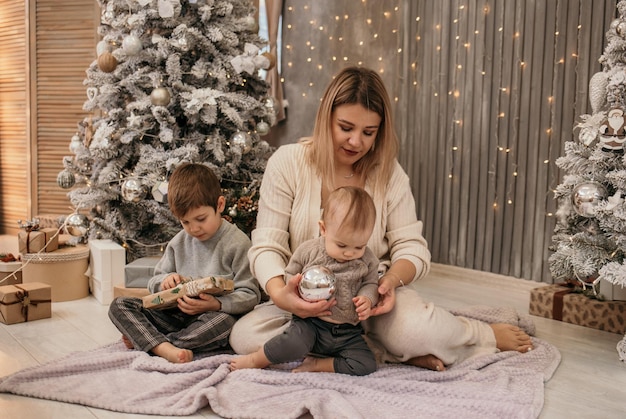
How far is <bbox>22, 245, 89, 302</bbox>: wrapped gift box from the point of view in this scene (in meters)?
2.71

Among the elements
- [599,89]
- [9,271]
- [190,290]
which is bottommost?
[9,271]

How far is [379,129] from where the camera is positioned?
2061 mm

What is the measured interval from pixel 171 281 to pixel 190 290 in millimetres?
108

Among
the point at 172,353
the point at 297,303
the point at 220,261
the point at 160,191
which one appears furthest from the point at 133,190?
the point at 297,303

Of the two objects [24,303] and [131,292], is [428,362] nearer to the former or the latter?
[131,292]

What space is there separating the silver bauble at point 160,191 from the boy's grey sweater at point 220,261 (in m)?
0.62

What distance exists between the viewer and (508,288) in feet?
10.7

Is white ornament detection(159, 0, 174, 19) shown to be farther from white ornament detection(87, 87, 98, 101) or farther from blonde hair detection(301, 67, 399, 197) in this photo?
blonde hair detection(301, 67, 399, 197)

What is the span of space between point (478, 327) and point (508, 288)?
48.3 inches

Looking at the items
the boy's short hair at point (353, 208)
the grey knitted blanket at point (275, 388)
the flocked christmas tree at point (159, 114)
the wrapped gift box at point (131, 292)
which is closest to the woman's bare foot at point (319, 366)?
the grey knitted blanket at point (275, 388)

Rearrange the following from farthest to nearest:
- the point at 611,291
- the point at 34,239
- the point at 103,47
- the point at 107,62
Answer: the point at 103,47
the point at 107,62
the point at 34,239
the point at 611,291

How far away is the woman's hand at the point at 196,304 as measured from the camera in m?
1.98

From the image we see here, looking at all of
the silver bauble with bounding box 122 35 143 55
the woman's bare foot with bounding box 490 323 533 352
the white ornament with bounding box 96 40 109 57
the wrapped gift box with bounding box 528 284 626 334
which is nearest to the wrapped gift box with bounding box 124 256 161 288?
the silver bauble with bounding box 122 35 143 55

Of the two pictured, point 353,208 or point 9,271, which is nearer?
point 353,208
